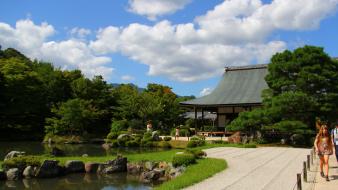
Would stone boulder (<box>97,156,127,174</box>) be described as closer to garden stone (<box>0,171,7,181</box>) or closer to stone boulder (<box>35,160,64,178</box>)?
stone boulder (<box>35,160,64,178</box>)

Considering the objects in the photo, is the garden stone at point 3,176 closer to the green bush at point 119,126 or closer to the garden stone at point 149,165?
the garden stone at point 149,165

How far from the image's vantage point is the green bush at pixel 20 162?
14.8 m

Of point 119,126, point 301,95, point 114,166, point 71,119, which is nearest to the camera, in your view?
point 114,166

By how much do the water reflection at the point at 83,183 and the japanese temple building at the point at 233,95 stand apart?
54.9 feet

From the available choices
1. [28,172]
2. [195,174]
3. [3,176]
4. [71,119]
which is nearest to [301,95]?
[195,174]

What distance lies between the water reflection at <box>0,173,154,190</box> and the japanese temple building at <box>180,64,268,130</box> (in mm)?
16725

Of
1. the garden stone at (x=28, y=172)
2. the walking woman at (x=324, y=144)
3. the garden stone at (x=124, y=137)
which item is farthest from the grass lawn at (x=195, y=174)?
the garden stone at (x=124, y=137)

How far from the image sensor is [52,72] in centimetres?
4153

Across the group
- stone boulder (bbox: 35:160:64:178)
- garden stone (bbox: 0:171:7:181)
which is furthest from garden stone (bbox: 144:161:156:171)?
garden stone (bbox: 0:171:7:181)

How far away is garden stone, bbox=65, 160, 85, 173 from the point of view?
15648 millimetres

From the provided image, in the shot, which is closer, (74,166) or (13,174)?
(13,174)

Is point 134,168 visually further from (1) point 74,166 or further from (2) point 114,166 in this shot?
(1) point 74,166

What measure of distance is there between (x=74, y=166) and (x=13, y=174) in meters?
2.38

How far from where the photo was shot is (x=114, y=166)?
15.6 m
